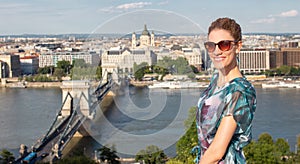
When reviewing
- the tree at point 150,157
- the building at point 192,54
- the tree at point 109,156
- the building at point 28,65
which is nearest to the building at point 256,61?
the building at point 28,65

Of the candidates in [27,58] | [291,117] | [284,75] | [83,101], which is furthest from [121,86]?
[27,58]

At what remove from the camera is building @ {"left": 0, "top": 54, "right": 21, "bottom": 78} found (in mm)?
16422

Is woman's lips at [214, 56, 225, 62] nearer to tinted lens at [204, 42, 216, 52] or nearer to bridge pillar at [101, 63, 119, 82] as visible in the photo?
tinted lens at [204, 42, 216, 52]

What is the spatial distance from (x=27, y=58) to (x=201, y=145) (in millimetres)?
18393

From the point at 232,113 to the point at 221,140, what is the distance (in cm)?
2

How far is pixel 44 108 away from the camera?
8.47 m

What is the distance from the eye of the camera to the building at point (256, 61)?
15.9m

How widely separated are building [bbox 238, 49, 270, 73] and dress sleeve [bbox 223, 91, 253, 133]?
51.2ft

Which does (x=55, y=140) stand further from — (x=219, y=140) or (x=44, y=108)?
(x=219, y=140)

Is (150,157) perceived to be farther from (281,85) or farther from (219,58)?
(281,85)

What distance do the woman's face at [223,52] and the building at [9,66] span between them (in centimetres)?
1629

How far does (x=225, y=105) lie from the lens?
0.44 m

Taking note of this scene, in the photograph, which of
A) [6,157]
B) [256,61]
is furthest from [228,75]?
[256,61]

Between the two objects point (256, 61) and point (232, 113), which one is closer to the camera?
point (232, 113)
